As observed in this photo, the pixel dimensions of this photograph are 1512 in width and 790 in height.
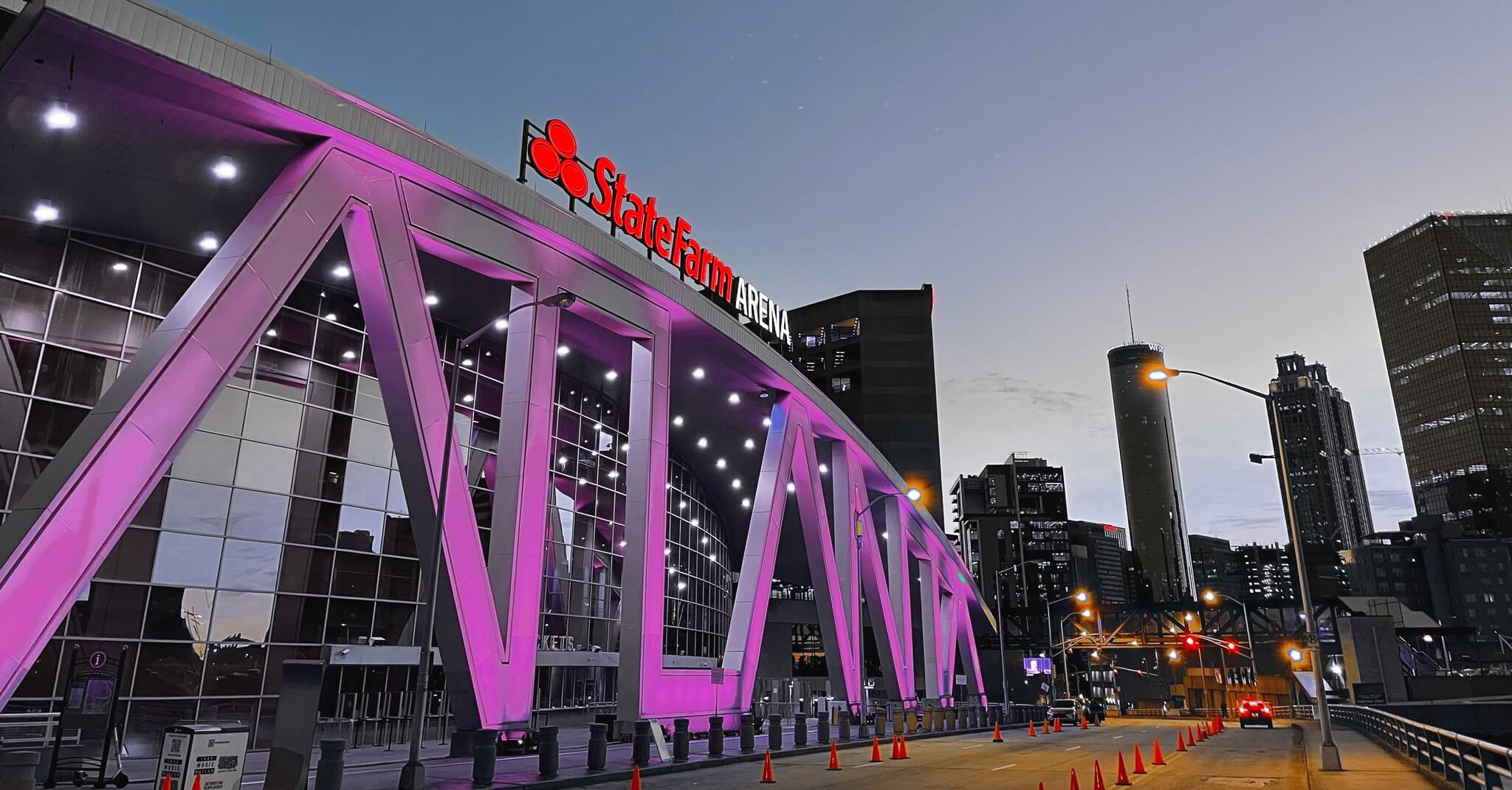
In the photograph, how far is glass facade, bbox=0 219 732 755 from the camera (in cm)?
2320

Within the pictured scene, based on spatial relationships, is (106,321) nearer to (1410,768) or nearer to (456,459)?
(456,459)

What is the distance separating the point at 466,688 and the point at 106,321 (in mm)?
14376

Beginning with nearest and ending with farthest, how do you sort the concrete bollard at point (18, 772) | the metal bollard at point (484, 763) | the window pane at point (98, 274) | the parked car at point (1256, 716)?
the concrete bollard at point (18, 772), the metal bollard at point (484, 763), the window pane at point (98, 274), the parked car at point (1256, 716)

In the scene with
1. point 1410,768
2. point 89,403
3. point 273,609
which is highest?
point 89,403

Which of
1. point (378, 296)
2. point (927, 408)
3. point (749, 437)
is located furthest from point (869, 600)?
point (927, 408)

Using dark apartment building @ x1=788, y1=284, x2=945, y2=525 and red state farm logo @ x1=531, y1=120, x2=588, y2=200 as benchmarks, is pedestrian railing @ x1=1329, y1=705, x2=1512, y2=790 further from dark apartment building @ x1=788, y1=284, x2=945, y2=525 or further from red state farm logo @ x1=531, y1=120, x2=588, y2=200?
dark apartment building @ x1=788, y1=284, x2=945, y2=525

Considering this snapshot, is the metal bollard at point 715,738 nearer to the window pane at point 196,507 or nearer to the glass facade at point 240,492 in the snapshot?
the glass facade at point 240,492

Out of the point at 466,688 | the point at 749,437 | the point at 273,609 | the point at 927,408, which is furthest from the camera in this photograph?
the point at 927,408

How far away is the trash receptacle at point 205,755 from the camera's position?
1202 centimetres

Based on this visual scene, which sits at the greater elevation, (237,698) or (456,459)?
(456,459)

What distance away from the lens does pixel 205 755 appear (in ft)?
40.0


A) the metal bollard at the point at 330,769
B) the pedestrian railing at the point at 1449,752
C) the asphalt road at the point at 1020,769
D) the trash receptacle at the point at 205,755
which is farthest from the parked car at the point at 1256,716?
the trash receptacle at the point at 205,755

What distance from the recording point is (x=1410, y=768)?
20.8 metres

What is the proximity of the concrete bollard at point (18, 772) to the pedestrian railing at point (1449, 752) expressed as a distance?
714 inches
